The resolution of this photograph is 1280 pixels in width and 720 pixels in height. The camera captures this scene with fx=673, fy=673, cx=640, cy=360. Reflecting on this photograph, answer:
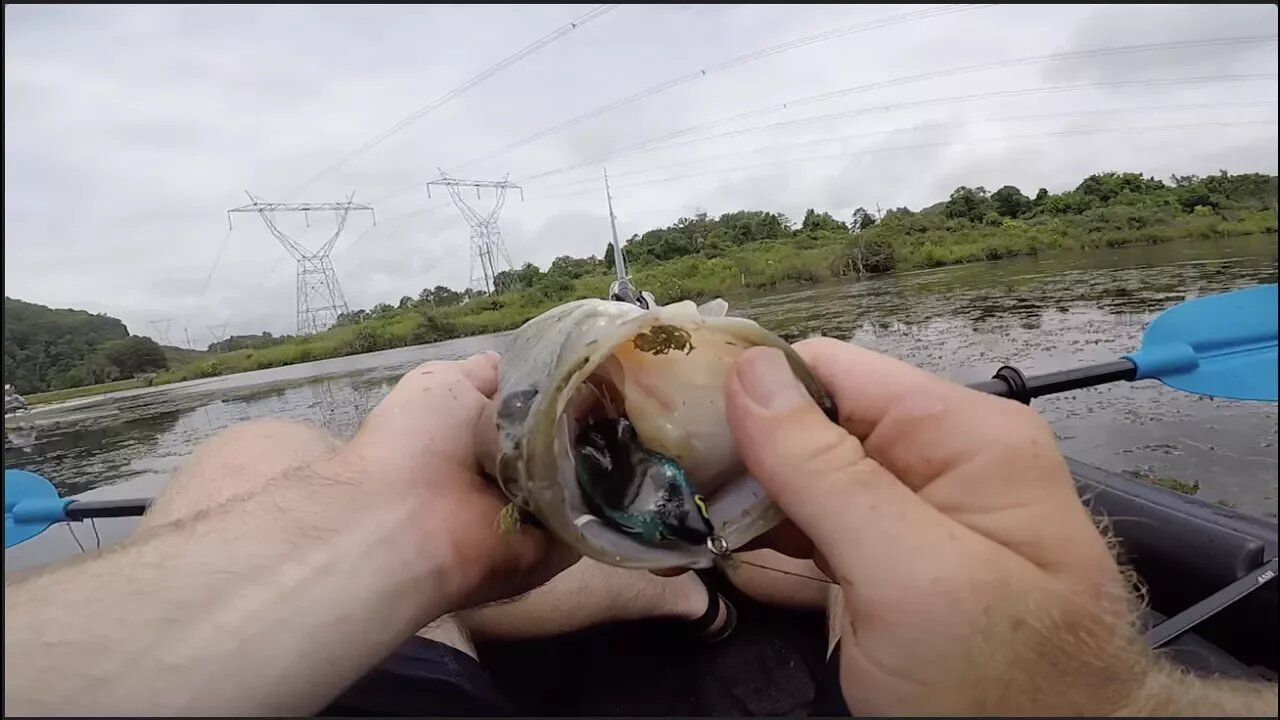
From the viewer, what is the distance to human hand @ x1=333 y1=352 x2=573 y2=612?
49.9 inches

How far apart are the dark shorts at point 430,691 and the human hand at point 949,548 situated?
39 centimetres

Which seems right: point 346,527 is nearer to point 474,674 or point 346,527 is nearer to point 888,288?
point 474,674

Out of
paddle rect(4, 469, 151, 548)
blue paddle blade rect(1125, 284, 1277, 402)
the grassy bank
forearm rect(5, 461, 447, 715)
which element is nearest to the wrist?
forearm rect(5, 461, 447, 715)

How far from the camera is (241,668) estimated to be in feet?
2.70

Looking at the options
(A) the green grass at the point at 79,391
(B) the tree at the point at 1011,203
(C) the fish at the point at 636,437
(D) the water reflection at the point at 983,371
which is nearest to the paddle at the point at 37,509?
(D) the water reflection at the point at 983,371

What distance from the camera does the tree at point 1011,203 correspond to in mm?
5468

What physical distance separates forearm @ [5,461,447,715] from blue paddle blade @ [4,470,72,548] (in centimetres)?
314

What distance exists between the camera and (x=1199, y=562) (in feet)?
5.99

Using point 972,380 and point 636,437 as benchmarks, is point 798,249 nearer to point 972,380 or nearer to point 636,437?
point 972,380

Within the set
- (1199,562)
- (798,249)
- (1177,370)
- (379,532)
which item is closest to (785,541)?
(379,532)

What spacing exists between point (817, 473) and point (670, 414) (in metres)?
0.36

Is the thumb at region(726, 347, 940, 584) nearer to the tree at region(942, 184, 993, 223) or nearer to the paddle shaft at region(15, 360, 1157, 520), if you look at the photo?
the paddle shaft at region(15, 360, 1157, 520)

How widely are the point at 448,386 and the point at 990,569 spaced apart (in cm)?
117

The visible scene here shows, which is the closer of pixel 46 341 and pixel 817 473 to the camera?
pixel 817 473
